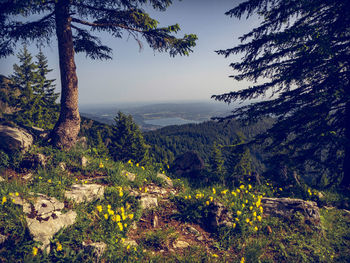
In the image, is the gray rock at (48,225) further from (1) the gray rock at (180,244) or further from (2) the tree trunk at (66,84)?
(2) the tree trunk at (66,84)

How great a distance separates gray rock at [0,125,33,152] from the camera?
4.94 m

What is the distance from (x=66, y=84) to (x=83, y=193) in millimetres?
4246

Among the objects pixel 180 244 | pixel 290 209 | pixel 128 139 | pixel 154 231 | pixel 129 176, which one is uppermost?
pixel 129 176

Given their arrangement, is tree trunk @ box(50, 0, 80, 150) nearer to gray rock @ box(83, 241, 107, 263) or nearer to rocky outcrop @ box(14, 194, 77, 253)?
rocky outcrop @ box(14, 194, 77, 253)

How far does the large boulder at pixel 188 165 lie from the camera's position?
25.8ft

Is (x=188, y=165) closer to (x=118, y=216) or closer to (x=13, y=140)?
(x=118, y=216)

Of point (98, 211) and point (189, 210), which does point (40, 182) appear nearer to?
point (98, 211)

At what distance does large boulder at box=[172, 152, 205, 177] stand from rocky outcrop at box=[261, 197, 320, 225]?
10.3 feet

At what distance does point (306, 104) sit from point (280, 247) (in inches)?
229

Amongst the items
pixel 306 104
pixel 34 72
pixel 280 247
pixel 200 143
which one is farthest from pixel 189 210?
pixel 200 143

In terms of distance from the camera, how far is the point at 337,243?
13.8 ft

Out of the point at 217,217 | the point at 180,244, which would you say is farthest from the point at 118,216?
the point at 217,217

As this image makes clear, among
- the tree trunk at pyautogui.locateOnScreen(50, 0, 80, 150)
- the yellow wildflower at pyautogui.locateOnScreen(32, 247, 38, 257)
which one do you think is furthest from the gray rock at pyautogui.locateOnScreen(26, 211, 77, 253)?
the tree trunk at pyautogui.locateOnScreen(50, 0, 80, 150)

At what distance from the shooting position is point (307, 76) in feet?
21.6
